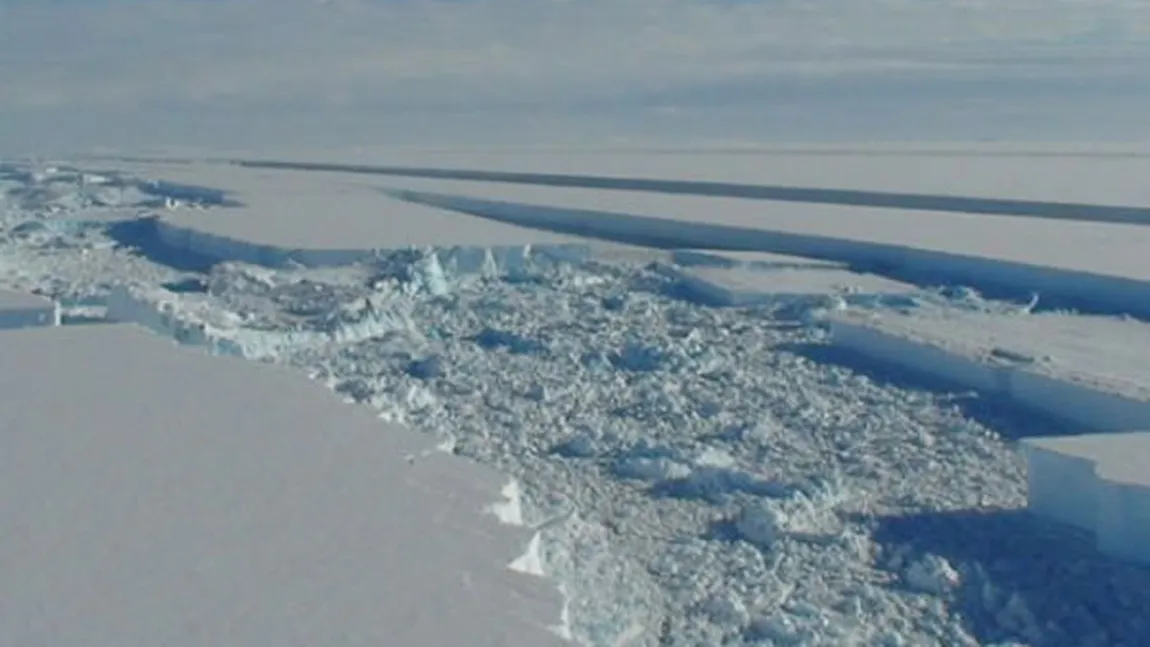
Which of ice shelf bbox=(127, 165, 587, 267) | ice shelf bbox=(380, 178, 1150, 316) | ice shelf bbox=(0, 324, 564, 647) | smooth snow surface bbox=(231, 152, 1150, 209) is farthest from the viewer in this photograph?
smooth snow surface bbox=(231, 152, 1150, 209)

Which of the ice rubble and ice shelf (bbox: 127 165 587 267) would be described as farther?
ice shelf (bbox: 127 165 587 267)

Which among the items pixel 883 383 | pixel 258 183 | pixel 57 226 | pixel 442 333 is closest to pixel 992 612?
pixel 883 383

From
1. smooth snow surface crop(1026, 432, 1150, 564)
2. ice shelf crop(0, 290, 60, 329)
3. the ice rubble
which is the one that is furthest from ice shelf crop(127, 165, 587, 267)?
smooth snow surface crop(1026, 432, 1150, 564)

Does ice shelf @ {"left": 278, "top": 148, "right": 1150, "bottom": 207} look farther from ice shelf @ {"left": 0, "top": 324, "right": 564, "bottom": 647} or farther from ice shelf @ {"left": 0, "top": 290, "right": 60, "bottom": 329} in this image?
ice shelf @ {"left": 0, "top": 324, "right": 564, "bottom": 647}

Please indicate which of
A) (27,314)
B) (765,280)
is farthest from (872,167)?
(27,314)

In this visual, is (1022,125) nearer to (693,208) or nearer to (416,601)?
(693,208)

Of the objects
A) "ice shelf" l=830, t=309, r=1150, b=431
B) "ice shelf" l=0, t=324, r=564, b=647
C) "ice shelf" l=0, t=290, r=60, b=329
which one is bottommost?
"ice shelf" l=0, t=290, r=60, b=329
